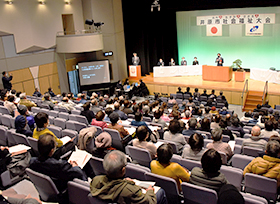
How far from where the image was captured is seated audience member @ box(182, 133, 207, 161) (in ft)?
12.4

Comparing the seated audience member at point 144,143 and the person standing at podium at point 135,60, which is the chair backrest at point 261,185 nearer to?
the seated audience member at point 144,143

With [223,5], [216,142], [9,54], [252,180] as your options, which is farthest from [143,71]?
[252,180]

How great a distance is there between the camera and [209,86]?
1320 centimetres

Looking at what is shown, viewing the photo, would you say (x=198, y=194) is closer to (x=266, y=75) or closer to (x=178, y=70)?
(x=266, y=75)

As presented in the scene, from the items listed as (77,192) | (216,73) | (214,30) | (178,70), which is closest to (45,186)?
(77,192)

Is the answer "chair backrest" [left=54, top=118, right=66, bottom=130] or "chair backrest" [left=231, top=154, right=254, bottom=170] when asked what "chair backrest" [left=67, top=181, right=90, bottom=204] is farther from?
"chair backrest" [left=54, top=118, right=66, bottom=130]

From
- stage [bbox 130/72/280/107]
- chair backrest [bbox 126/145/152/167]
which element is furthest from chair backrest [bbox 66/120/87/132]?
stage [bbox 130/72/280/107]

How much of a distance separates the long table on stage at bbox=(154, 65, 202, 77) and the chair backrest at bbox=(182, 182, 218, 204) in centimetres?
1315

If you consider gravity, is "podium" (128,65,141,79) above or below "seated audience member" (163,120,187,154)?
above

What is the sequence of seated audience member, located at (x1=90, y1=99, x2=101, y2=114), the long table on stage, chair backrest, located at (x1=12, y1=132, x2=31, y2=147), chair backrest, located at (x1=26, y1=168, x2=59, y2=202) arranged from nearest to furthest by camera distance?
chair backrest, located at (x1=26, y1=168, x2=59, y2=202)
chair backrest, located at (x1=12, y1=132, x2=31, y2=147)
seated audience member, located at (x1=90, y1=99, x2=101, y2=114)
the long table on stage

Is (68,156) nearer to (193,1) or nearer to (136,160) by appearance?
(136,160)

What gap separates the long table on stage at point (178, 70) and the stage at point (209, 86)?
32 centimetres

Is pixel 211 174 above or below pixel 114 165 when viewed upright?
below

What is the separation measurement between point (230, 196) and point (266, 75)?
39.6ft
